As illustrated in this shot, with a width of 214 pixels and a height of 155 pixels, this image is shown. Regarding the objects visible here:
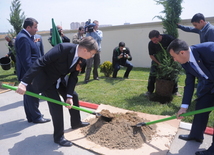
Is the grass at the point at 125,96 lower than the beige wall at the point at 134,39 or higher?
lower

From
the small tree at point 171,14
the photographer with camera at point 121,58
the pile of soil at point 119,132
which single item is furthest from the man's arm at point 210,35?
the photographer with camera at point 121,58

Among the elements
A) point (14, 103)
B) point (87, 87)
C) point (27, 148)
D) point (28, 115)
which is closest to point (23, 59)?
point (28, 115)

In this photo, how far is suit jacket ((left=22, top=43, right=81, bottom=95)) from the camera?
2.61 meters

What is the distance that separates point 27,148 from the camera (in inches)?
118

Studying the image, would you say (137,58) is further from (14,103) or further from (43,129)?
(43,129)

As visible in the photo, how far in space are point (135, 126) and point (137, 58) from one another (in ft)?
27.2

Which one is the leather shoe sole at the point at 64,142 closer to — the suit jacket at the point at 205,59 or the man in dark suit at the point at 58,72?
the man in dark suit at the point at 58,72

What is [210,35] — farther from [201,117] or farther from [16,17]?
[16,17]

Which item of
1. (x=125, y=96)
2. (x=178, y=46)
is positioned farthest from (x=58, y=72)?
(x=125, y=96)

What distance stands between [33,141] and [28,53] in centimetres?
167

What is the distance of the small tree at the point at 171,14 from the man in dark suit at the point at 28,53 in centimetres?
327

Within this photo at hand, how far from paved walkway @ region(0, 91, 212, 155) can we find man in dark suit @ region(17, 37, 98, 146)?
0.19 m

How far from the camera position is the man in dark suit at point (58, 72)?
257cm

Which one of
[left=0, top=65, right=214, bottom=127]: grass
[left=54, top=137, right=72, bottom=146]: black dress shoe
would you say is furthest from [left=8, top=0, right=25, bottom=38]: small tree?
[left=54, top=137, right=72, bottom=146]: black dress shoe
